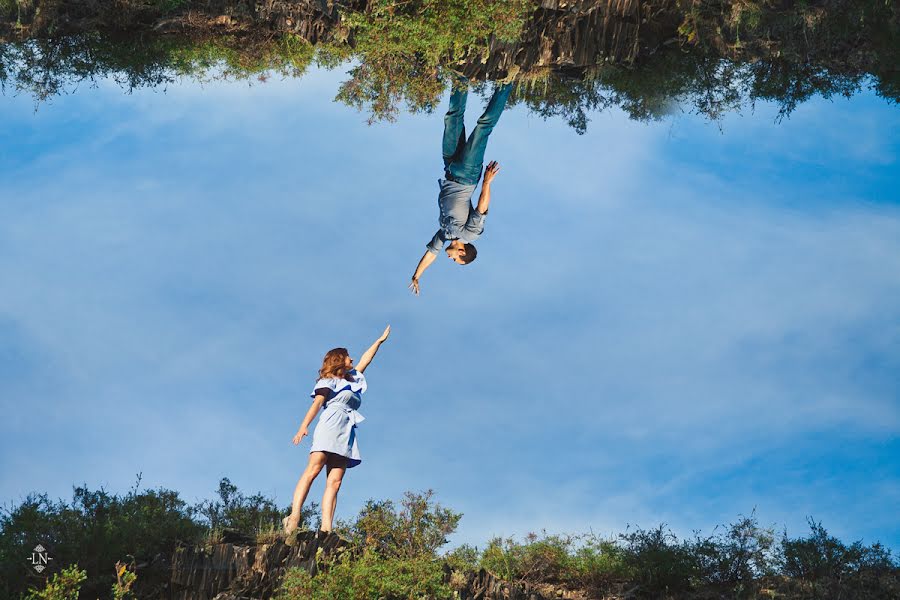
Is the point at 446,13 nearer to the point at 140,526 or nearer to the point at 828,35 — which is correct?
Answer: the point at 828,35

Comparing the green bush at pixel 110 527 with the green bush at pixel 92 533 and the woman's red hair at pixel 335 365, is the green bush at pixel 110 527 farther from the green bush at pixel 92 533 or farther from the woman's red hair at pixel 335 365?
the woman's red hair at pixel 335 365

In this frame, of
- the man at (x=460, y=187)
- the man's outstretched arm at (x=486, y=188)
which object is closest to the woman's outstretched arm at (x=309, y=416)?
the man at (x=460, y=187)

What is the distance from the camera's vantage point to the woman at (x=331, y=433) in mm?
11969

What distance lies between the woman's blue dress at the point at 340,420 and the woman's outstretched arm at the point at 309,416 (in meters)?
0.11

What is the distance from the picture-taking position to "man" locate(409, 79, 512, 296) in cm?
1422

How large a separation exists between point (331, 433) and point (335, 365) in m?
0.94

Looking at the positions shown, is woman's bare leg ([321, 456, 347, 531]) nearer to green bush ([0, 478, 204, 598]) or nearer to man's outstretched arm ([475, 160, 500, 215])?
green bush ([0, 478, 204, 598])

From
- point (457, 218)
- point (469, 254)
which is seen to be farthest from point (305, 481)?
point (457, 218)

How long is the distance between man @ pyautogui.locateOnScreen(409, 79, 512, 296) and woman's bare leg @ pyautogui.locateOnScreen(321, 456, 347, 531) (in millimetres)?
3295

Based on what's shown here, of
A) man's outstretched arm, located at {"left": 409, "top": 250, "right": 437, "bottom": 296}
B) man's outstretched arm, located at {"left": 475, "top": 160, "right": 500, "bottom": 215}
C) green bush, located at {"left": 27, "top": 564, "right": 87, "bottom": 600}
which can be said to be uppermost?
man's outstretched arm, located at {"left": 475, "top": 160, "right": 500, "bottom": 215}

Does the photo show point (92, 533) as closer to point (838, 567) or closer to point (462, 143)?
point (462, 143)

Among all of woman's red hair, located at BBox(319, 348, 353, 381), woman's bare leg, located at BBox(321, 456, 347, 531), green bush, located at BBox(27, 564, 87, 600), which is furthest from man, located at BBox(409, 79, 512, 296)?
green bush, located at BBox(27, 564, 87, 600)

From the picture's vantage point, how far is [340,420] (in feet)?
39.6

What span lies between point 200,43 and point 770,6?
12.0 m
